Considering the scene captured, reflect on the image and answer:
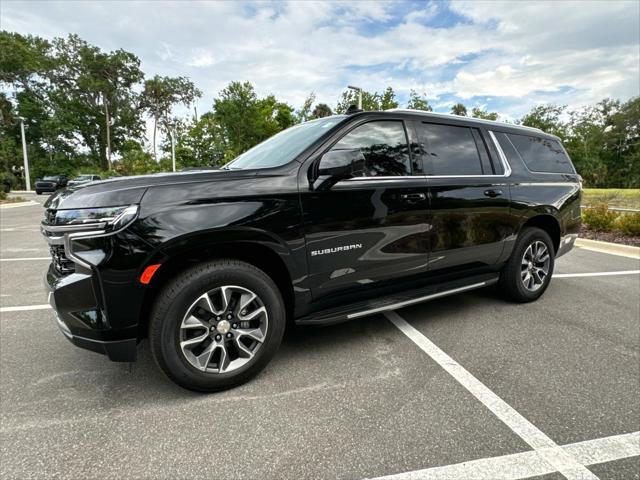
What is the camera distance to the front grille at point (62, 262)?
215cm

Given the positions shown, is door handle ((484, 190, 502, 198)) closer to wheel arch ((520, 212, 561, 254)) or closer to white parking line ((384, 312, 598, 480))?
wheel arch ((520, 212, 561, 254))

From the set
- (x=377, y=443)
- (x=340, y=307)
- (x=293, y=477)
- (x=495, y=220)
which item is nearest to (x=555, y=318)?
(x=495, y=220)

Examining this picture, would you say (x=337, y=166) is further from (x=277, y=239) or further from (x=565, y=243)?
(x=565, y=243)

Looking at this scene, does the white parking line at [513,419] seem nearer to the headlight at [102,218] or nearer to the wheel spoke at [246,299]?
the wheel spoke at [246,299]

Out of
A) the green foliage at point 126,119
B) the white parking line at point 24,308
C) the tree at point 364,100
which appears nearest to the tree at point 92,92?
the green foliage at point 126,119

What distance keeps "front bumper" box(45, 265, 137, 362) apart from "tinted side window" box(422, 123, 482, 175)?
101 inches

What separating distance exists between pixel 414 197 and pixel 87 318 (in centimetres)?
240

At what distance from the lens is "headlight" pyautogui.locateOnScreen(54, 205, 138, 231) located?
2.02m

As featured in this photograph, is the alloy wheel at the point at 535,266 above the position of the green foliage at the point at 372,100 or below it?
below

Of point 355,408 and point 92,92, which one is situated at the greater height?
point 92,92

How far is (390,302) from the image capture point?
2893 millimetres

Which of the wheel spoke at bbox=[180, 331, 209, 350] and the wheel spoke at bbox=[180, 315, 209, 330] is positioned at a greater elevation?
the wheel spoke at bbox=[180, 315, 209, 330]

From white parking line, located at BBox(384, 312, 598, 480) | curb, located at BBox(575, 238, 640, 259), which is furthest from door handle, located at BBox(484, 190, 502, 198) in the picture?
curb, located at BBox(575, 238, 640, 259)

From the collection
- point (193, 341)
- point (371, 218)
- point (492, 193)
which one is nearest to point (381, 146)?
point (371, 218)
